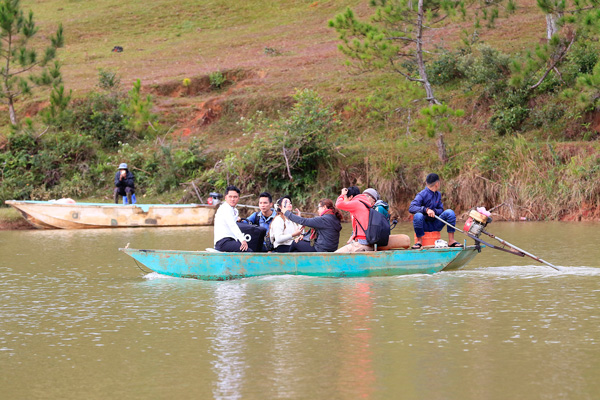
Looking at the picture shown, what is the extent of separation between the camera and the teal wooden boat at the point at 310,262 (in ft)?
36.6

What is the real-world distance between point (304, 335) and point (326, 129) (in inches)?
610

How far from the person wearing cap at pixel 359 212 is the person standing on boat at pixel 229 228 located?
1422 mm

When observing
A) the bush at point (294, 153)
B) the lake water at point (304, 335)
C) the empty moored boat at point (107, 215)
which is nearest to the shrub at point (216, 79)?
the bush at point (294, 153)

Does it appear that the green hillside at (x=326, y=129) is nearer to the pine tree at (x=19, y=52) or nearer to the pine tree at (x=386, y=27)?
the pine tree at (x=386, y=27)

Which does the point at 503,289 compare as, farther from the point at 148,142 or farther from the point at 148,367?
the point at 148,142

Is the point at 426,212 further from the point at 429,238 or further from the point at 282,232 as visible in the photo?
the point at 282,232

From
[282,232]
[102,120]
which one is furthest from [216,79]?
[282,232]

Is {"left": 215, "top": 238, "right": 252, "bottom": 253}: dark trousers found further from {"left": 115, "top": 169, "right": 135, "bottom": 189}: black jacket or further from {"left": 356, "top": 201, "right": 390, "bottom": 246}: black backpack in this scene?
{"left": 115, "top": 169, "right": 135, "bottom": 189}: black jacket

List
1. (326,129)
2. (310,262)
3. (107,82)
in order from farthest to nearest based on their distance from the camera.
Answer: (107,82), (326,129), (310,262)

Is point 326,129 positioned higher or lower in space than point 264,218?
higher

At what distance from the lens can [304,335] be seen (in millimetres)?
7957

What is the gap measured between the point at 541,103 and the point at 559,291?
50.4 feet

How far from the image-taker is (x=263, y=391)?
6141 millimetres

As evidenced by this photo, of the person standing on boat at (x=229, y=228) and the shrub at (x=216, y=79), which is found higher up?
the shrub at (x=216, y=79)
